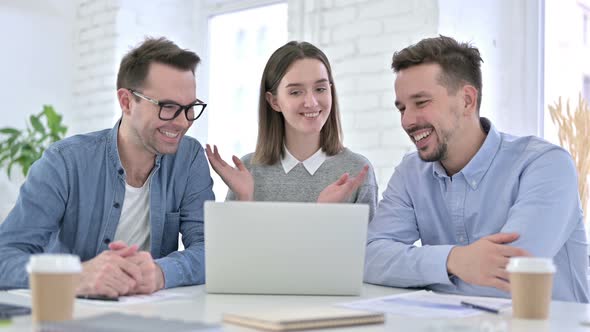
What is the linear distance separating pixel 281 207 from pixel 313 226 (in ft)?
0.28

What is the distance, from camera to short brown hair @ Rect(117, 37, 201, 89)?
2342 mm

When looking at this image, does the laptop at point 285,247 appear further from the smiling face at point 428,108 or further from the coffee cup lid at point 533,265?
the smiling face at point 428,108

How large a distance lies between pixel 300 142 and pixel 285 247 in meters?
1.01

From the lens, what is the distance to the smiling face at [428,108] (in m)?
2.27

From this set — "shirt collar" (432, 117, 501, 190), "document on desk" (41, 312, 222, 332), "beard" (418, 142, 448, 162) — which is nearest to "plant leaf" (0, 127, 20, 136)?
"beard" (418, 142, 448, 162)

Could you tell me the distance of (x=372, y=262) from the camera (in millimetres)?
2059

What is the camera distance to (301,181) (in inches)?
102

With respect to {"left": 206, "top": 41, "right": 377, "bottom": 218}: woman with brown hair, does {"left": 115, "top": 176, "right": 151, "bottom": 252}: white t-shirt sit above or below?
below

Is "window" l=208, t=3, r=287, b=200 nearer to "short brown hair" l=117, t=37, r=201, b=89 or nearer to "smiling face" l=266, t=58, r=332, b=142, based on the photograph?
"smiling face" l=266, t=58, r=332, b=142

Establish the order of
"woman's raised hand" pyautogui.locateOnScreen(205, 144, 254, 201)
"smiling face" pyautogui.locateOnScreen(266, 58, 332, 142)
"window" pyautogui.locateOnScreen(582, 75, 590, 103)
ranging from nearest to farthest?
"woman's raised hand" pyautogui.locateOnScreen(205, 144, 254, 201) < "smiling face" pyautogui.locateOnScreen(266, 58, 332, 142) < "window" pyautogui.locateOnScreen(582, 75, 590, 103)

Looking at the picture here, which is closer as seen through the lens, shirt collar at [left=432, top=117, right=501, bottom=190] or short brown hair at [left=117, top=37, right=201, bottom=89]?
shirt collar at [left=432, top=117, right=501, bottom=190]

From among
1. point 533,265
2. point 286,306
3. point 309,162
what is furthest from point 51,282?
point 309,162

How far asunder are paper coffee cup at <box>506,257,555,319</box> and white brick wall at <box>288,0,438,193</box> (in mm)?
2061

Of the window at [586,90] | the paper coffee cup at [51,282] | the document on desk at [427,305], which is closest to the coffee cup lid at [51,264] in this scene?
the paper coffee cup at [51,282]
